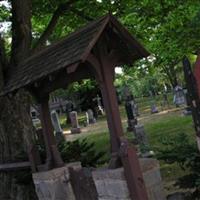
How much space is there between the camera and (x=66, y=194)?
308 inches

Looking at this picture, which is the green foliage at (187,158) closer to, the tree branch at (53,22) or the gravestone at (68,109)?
the tree branch at (53,22)

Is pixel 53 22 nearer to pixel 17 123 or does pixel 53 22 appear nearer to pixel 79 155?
pixel 17 123

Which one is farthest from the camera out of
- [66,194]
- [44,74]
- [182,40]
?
[182,40]

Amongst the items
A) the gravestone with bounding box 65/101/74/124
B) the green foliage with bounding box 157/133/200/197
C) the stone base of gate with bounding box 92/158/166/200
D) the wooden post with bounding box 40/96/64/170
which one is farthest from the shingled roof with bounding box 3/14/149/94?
the gravestone with bounding box 65/101/74/124

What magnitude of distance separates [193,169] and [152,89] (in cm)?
5951

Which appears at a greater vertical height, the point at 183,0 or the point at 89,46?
the point at 183,0

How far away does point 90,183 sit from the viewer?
7.22 m

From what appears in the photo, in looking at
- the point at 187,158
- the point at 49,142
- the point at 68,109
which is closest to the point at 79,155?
the point at 49,142

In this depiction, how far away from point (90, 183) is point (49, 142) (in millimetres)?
1171

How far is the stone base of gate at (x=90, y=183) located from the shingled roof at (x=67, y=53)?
1.58 meters

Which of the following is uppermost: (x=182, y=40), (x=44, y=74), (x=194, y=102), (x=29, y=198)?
(x=182, y=40)

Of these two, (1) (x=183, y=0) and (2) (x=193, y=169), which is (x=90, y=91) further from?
(2) (x=193, y=169)

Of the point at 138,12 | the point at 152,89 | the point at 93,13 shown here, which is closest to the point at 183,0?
the point at 138,12

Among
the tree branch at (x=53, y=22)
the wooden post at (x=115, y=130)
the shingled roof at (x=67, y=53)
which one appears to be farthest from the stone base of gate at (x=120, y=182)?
the tree branch at (x=53, y=22)
